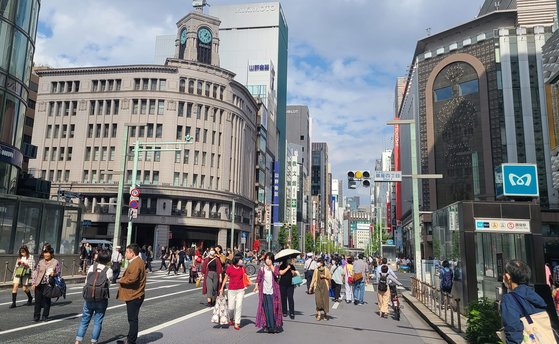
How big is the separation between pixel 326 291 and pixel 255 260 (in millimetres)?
40816

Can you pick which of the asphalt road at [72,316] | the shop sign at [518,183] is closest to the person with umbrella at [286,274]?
the asphalt road at [72,316]

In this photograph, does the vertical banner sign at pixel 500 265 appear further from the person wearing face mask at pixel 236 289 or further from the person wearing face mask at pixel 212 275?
the person wearing face mask at pixel 212 275

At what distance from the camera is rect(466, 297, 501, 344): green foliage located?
746cm

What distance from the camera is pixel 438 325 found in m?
11.2

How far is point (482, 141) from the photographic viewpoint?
61125mm

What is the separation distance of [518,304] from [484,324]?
340 cm

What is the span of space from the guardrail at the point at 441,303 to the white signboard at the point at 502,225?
242 centimetres

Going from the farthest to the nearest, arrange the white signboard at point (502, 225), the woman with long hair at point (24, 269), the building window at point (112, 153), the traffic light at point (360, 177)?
the building window at point (112, 153)
the traffic light at point (360, 177)
the white signboard at point (502, 225)
the woman with long hair at point (24, 269)

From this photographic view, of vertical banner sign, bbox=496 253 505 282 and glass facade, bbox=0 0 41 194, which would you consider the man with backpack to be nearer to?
vertical banner sign, bbox=496 253 505 282

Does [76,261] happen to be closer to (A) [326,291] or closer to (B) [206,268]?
(B) [206,268]

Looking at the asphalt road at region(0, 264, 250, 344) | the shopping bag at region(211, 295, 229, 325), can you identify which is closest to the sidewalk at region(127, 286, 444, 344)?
the shopping bag at region(211, 295, 229, 325)

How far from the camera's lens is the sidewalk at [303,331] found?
8.85 m

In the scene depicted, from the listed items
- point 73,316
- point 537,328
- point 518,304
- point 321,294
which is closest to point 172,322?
point 73,316

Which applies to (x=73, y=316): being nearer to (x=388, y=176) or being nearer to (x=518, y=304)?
(x=518, y=304)
